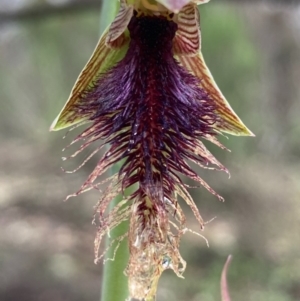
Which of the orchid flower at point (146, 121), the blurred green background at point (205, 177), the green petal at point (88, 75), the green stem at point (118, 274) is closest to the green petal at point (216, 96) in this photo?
the orchid flower at point (146, 121)

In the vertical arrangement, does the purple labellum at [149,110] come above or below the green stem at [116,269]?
above

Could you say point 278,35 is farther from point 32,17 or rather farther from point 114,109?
point 114,109

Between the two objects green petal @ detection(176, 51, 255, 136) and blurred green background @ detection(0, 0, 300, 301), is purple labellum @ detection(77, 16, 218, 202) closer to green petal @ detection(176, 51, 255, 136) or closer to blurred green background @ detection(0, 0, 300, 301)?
green petal @ detection(176, 51, 255, 136)

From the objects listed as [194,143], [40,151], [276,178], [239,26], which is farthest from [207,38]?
[194,143]

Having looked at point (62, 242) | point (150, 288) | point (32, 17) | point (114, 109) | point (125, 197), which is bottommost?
point (62, 242)

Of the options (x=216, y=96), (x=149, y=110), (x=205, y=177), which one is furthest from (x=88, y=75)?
(x=205, y=177)

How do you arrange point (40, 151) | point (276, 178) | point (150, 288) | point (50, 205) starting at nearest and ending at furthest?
point (150, 288)
point (50, 205)
point (276, 178)
point (40, 151)

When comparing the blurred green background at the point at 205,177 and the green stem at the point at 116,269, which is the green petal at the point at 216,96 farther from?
the blurred green background at the point at 205,177
